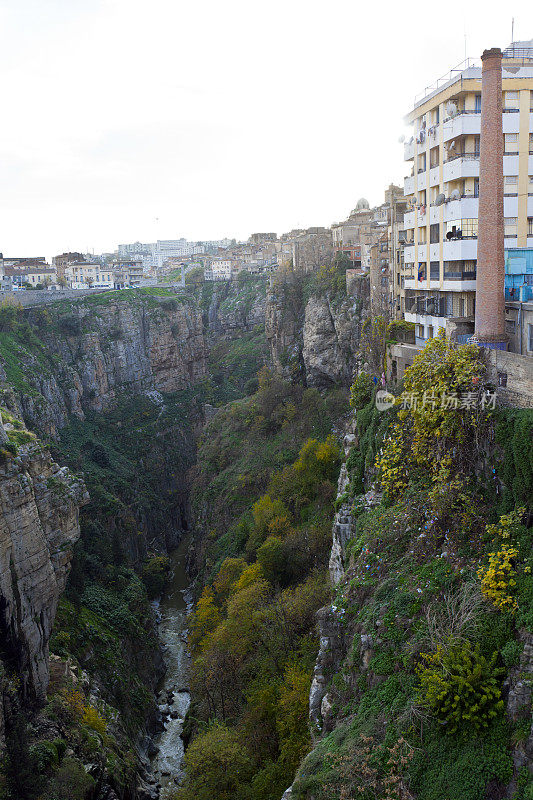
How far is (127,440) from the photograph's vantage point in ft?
198

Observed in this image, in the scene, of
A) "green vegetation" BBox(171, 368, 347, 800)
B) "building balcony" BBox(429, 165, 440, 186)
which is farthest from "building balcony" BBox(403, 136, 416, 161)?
"green vegetation" BBox(171, 368, 347, 800)

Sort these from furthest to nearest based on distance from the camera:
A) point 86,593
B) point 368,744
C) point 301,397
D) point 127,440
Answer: point 127,440 → point 301,397 → point 86,593 → point 368,744

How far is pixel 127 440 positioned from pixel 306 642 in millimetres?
40630

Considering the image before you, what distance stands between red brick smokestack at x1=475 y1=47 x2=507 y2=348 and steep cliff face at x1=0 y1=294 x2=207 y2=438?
96.5 feet

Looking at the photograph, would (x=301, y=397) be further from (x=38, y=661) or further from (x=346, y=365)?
(x=38, y=661)

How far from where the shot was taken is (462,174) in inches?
850

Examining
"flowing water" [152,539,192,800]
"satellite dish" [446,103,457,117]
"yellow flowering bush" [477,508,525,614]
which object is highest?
A: "satellite dish" [446,103,457,117]

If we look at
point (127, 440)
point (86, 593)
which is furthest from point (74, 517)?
point (127, 440)

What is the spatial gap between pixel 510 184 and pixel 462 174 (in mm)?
2188

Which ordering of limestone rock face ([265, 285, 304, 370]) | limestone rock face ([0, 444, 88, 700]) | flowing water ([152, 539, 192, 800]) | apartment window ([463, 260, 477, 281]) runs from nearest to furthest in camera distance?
limestone rock face ([0, 444, 88, 700])
apartment window ([463, 260, 477, 281])
flowing water ([152, 539, 192, 800])
limestone rock face ([265, 285, 304, 370])

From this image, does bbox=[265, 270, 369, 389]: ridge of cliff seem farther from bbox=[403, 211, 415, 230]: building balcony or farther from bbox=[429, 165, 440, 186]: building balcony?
bbox=[429, 165, 440, 186]: building balcony

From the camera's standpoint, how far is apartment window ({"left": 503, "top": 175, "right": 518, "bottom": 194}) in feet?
73.2

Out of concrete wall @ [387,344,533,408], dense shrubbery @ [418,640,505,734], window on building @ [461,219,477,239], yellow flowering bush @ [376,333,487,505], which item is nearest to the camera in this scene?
dense shrubbery @ [418,640,505,734]

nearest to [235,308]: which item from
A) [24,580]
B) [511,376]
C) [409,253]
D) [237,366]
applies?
[237,366]
